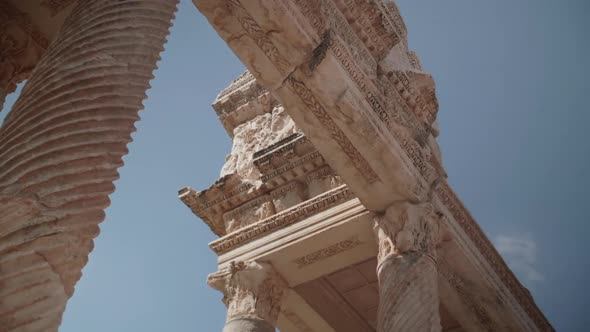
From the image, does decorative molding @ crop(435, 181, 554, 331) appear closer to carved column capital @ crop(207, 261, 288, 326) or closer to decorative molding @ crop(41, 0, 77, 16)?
carved column capital @ crop(207, 261, 288, 326)

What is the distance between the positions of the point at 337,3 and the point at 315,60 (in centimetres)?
113

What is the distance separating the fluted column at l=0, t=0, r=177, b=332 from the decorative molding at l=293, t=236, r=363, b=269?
4729mm

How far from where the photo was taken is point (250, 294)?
8.47m

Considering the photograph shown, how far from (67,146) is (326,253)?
220 inches

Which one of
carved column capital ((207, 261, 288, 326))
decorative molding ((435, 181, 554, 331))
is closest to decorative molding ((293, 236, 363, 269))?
carved column capital ((207, 261, 288, 326))

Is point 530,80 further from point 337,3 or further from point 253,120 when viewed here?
point 337,3

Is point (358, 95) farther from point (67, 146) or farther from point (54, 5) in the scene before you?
point (67, 146)

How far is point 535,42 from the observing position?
698 inches

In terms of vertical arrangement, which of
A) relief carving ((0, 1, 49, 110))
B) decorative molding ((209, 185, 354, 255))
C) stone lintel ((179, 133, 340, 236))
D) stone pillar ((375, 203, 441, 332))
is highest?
relief carving ((0, 1, 49, 110))

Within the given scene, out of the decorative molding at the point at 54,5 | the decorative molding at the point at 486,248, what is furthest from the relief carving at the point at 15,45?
the decorative molding at the point at 486,248

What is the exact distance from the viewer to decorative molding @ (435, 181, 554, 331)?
28.6ft

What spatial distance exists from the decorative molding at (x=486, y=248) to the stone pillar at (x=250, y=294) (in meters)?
2.19

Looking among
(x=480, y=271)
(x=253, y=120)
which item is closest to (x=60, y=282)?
(x=480, y=271)

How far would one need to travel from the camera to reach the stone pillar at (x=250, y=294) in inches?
324
